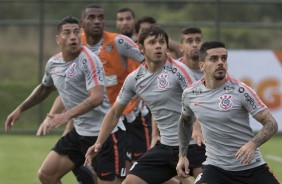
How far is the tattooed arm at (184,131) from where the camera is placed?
29.7 ft

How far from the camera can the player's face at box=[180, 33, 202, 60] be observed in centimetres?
1085

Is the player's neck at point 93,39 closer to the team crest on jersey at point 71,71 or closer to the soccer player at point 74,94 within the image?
the soccer player at point 74,94

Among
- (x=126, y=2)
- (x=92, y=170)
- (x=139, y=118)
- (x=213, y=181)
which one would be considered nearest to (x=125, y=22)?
(x=139, y=118)

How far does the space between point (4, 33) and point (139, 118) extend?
11.6 metres

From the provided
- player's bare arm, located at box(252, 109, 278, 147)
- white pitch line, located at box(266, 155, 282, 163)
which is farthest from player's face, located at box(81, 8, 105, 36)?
white pitch line, located at box(266, 155, 282, 163)

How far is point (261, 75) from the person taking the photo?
21797 mm

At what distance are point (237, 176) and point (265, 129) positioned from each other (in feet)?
2.09

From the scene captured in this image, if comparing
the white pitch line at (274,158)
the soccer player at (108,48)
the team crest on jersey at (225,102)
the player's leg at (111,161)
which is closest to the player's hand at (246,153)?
the team crest on jersey at (225,102)

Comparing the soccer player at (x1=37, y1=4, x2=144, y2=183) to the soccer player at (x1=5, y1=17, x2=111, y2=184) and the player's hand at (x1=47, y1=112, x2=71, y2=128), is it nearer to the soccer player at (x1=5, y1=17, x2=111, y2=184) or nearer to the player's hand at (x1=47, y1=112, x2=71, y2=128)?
the soccer player at (x1=5, y1=17, x2=111, y2=184)

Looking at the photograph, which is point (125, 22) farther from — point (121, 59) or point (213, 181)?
point (213, 181)

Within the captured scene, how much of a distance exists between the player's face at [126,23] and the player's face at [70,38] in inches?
124

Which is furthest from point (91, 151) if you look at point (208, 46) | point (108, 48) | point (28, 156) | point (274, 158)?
point (274, 158)

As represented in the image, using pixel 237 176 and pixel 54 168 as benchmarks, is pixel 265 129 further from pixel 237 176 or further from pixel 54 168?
pixel 54 168

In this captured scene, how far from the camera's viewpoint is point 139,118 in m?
12.6
